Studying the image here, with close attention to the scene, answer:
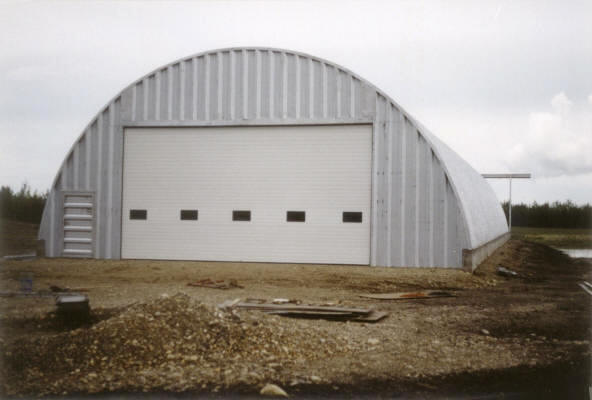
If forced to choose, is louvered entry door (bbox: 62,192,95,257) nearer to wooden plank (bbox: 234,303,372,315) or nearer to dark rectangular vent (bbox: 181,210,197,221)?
dark rectangular vent (bbox: 181,210,197,221)

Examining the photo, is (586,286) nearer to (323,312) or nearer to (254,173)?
(323,312)

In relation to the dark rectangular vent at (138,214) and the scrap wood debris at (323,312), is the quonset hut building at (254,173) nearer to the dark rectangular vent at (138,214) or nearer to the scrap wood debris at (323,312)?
the dark rectangular vent at (138,214)

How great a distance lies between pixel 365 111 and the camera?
602 inches

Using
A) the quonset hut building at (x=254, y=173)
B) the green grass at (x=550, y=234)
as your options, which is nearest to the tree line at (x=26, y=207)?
the quonset hut building at (x=254, y=173)

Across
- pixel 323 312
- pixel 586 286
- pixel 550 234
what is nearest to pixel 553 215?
pixel 550 234

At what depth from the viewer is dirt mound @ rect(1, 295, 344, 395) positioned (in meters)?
5.22

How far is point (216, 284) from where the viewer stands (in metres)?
11.8

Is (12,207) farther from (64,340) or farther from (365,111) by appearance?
(64,340)

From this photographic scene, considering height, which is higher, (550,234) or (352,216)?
(352,216)

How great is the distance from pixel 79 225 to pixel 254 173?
5.62m

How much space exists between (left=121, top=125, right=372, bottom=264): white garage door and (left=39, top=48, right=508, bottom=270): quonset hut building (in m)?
0.03

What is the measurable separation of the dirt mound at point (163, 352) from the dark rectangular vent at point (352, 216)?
8.28 meters

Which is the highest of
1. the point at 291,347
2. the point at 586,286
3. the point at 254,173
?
the point at 254,173

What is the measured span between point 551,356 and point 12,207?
32475 mm
